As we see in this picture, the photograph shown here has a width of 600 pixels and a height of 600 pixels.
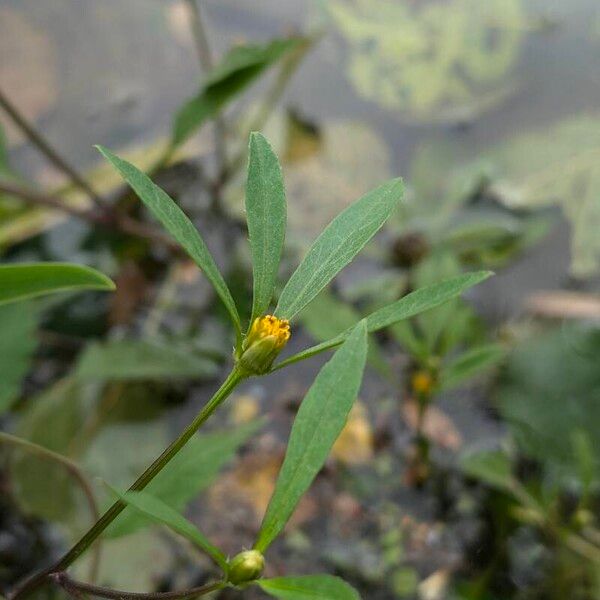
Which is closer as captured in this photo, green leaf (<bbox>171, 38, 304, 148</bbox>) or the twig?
green leaf (<bbox>171, 38, 304, 148</bbox>)

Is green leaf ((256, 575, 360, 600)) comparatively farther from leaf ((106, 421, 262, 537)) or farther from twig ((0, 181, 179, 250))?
twig ((0, 181, 179, 250))

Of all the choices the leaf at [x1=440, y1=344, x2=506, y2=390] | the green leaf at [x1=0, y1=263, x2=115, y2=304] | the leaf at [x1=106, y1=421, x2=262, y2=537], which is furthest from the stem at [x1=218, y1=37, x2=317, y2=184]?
the green leaf at [x1=0, y1=263, x2=115, y2=304]

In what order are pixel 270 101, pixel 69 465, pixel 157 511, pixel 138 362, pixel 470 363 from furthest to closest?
pixel 270 101 < pixel 138 362 < pixel 470 363 < pixel 69 465 < pixel 157 511

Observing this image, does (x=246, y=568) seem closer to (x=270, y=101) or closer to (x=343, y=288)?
(x=343, y=288)

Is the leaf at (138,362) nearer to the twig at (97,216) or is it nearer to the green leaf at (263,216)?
the twig at (97,216)

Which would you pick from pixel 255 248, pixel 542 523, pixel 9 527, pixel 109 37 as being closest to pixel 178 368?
pixel 9 527

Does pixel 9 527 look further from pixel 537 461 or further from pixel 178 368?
pixel 537 461

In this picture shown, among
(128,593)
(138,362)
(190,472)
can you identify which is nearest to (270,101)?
(138,362)
